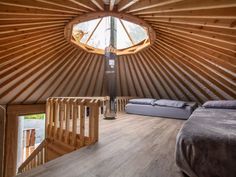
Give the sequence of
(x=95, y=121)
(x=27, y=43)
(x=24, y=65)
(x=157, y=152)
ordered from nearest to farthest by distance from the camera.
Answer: (x=157, y=152) → (x=95, y=121) → (x=27, y=43) → (x=24, y=65)

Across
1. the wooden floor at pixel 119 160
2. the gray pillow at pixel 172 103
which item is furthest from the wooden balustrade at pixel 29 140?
the wooden floor at pixel 119 160

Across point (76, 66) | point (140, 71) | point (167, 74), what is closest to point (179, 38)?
point (167, 74)

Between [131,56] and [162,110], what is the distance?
6.67ft

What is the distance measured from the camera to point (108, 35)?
530 cm

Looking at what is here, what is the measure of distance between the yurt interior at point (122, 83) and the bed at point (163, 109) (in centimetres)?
3

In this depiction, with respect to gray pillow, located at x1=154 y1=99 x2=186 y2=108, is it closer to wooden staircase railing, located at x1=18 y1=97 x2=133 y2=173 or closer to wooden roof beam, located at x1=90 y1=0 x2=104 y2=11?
wooden staircase railing, located at x1=18 y1=97 x2=133 y2=173

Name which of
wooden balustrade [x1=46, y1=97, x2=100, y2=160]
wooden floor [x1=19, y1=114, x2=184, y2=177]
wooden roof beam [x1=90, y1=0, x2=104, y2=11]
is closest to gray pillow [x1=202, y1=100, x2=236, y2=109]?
wooden floor [x1=19, y1=114, x2=184, y2=177]

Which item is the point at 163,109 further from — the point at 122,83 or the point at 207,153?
the point at 207,153

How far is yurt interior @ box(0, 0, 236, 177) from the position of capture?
178 centimetres

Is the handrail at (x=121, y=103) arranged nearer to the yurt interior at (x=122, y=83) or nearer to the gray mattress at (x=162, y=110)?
the yurt interior at (x=122, y=83)

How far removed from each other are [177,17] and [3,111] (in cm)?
577

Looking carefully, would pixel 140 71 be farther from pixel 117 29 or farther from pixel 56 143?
pixel 56 143

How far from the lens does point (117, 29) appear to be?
559 cm

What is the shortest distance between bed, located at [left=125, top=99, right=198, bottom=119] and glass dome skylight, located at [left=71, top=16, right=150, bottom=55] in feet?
6.14
